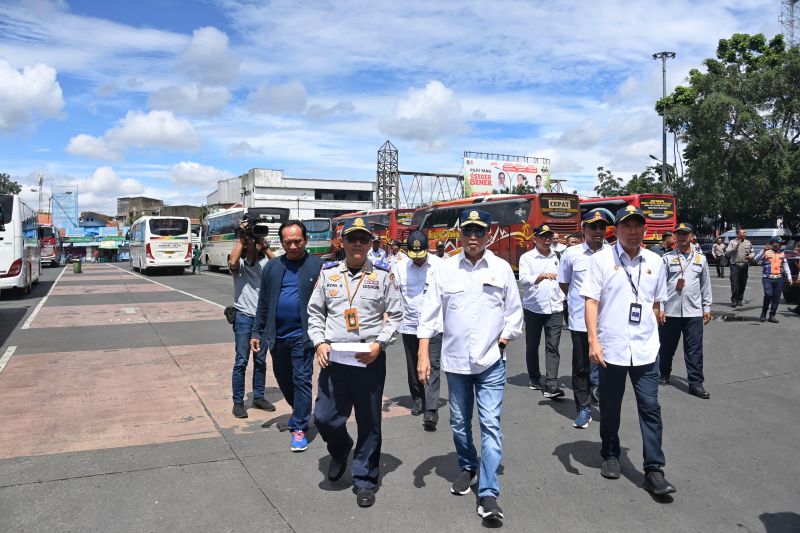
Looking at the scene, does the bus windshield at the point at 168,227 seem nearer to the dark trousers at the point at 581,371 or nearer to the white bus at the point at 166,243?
the white bus at the point at 166,243

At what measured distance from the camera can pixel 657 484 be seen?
4125 mm

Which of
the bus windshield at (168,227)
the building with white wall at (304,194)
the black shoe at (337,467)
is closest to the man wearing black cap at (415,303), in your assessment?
the black shoe at (337,467)

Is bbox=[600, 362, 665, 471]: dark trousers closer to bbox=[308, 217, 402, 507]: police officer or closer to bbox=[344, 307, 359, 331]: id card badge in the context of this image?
bbox=[308, 217, 402, 507]: police officer

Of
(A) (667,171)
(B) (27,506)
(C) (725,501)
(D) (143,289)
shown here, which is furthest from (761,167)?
(B) (27,506)

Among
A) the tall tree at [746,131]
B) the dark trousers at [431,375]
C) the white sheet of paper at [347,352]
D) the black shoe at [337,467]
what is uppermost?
the tall tree at [746,131]

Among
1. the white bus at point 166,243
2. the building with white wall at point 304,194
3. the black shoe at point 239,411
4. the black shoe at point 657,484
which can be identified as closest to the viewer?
the black shoe at point 657,484

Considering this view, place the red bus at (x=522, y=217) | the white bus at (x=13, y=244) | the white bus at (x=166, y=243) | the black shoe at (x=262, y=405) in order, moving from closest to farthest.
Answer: the black shoe at (x=262, y=405), the white bus at (x=13, y=244), the red bus at (x=522, y=217), the white bus at (x=166, y=243)

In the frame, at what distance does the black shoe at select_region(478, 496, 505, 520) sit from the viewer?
3.71m

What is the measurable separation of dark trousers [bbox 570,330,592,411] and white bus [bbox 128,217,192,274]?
1107 inches

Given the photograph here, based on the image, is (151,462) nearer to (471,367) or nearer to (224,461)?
(224,461)

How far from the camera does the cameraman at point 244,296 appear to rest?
239 inches

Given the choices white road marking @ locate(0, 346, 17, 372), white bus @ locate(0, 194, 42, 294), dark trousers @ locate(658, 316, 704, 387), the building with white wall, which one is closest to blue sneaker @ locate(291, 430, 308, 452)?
dark trousers @ locate(658, 316, 704, 387)

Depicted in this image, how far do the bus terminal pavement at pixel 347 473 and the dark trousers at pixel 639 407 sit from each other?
0.24 m

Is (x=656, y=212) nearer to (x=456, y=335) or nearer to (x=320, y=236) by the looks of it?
(x=320, y=236)
